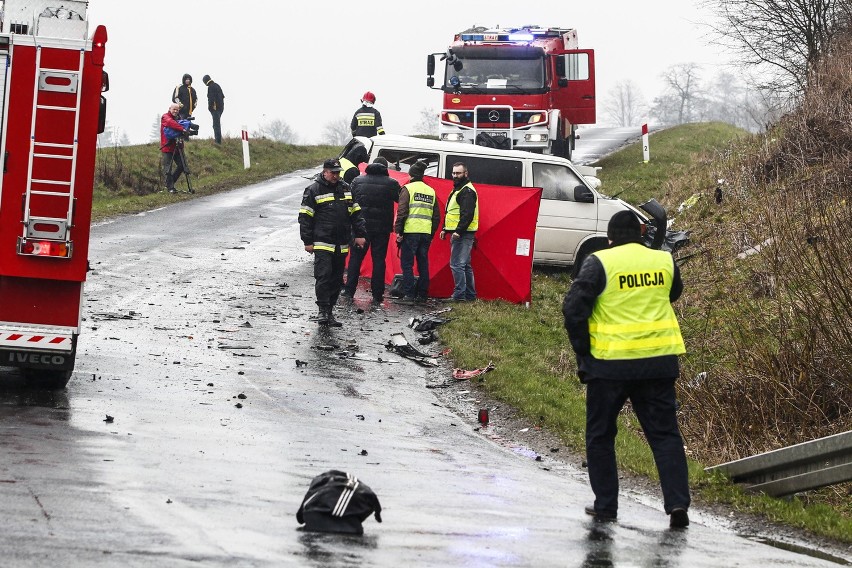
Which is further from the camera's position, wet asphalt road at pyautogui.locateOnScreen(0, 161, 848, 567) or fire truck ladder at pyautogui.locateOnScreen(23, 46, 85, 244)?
fire truck ladder at pyautogui.locateOnScreen(23, 46, 85, 244)

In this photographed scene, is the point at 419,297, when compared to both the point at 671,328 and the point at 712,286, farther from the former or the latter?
the point at 671,328

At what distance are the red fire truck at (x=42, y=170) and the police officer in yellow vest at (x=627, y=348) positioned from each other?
4393mm

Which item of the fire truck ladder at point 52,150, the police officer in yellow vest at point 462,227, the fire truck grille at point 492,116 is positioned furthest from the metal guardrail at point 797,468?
the fire truck grille at point 492,116

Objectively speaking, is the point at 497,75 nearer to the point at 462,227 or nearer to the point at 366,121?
the point at 366,121

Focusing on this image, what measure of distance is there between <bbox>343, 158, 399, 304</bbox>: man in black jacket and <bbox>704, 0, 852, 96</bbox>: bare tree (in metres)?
13.2

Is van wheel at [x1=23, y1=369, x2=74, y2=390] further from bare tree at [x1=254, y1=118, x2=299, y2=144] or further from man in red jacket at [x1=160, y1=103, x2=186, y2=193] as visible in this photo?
bare tree at [x1=254, y1=118, x2=299, y2=144]

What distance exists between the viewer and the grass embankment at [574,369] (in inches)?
337

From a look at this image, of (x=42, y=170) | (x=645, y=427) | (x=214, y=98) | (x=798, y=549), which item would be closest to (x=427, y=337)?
(x=42, y=170)

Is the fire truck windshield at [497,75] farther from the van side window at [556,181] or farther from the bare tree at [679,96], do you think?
the bare tree at [679,96]

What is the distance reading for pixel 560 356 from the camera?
13.6 metres

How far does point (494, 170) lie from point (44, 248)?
926 centimetres

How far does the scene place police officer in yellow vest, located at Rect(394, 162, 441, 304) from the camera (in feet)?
53.7

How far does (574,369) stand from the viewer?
13.1m

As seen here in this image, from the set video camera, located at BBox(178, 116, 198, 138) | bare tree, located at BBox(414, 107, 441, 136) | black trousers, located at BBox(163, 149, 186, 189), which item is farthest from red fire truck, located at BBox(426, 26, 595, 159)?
bare tree, located at BBox(414, 107, 441, 136)
